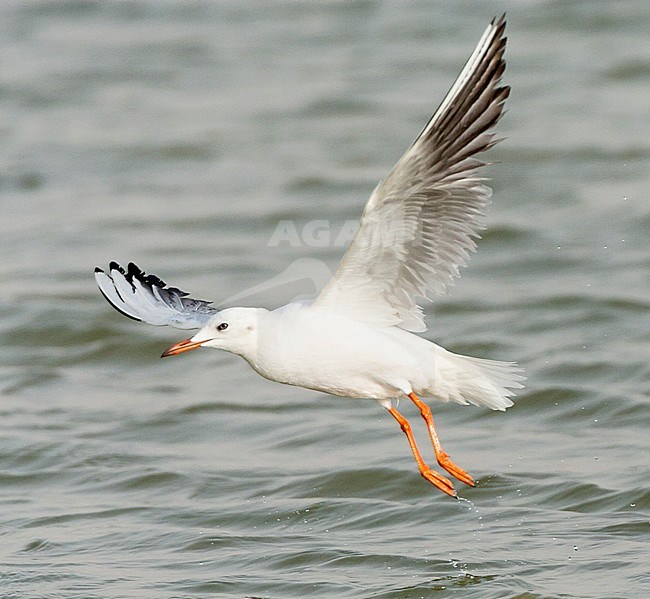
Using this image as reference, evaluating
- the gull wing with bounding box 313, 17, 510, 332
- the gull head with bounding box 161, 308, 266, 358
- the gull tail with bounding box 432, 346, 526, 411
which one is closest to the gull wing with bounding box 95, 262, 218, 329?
the gull head with bounding box 161, 308, 266, 358

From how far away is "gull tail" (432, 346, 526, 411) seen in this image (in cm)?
698

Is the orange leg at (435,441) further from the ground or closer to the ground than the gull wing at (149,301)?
closer to the ground

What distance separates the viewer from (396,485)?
29.2 feet

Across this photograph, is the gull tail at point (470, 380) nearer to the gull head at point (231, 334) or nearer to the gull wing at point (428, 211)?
the gull wing at point (428, 211)

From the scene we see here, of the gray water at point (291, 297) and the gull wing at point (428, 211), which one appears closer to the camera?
the gull wing at point (428, 211)

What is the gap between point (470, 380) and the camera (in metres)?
7.00

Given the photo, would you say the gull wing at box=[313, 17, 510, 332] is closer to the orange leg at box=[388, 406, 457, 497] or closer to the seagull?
the seagull

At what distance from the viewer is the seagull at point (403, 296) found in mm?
6188

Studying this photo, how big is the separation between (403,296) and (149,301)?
1545 mm

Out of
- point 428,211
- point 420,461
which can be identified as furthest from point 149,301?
point 428,211

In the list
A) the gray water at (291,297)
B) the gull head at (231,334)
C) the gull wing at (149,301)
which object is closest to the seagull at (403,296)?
the gull head at (231,334)

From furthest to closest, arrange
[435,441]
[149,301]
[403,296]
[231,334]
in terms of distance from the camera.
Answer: [149,301], [435,441], [403,296], [231,334]

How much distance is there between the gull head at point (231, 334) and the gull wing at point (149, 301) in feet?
2.41

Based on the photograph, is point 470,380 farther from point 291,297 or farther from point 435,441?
point 291,297
